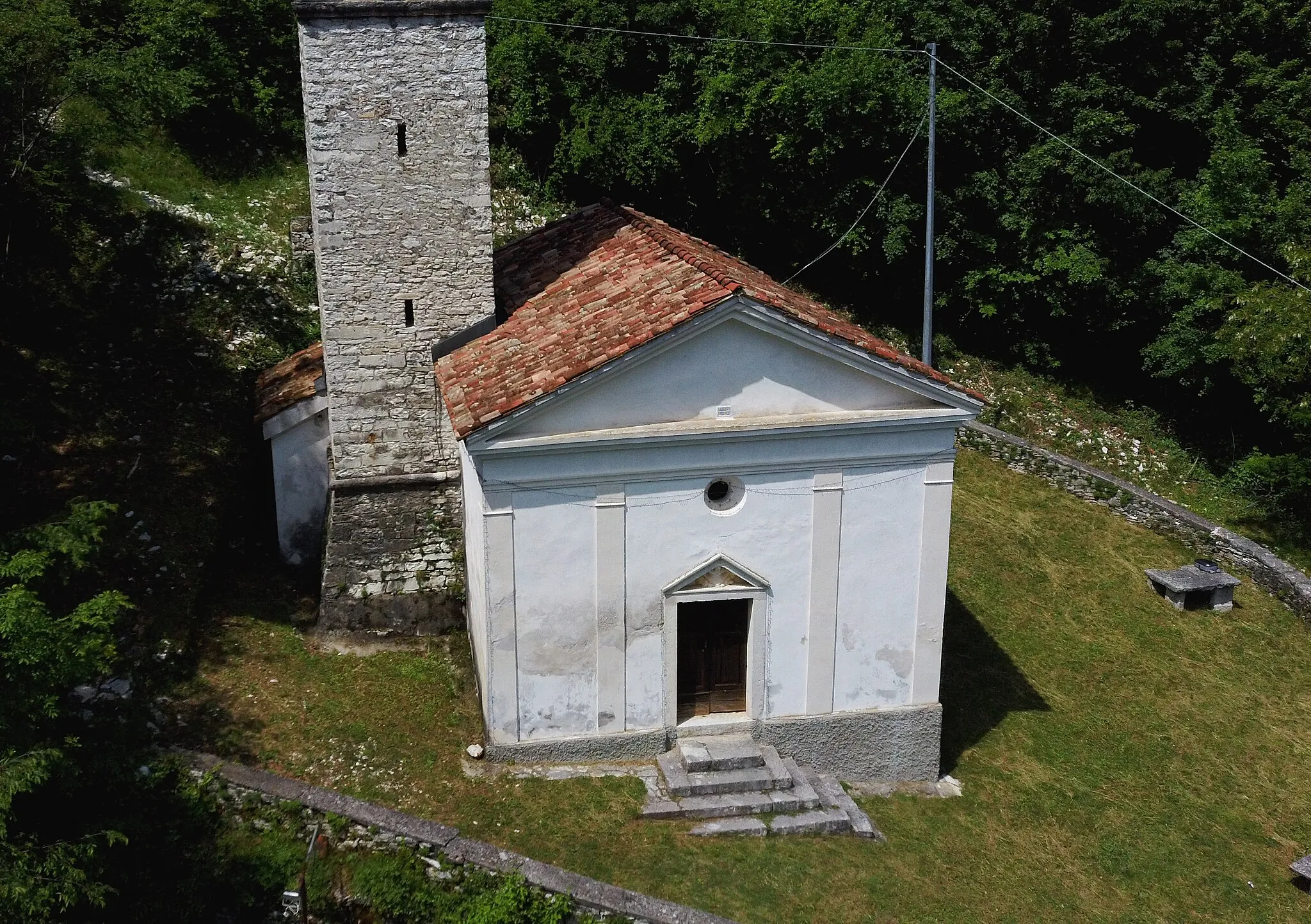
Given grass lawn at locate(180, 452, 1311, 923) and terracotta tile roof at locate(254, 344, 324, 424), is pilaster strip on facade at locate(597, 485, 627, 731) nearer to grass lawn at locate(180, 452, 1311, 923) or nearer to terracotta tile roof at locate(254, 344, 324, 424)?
grass lawn at locate(180, 452, 1311, 923)

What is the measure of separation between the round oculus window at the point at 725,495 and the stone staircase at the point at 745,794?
2308 mm

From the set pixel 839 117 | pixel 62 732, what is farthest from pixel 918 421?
pixel 839 117

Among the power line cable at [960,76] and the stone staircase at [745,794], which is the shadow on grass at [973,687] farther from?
the power line cable at [960,76]

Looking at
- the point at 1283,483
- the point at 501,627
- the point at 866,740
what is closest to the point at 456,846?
the point at 501,627

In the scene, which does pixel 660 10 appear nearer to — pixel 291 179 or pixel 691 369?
pixel 291 179

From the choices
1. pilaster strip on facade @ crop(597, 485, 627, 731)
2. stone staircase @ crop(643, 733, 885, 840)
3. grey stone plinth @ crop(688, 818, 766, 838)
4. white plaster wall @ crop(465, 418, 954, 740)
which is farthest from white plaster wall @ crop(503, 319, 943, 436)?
grey stone plinth @ crop(688, 818, 766, 838)

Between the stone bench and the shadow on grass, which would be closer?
the shadow on grass

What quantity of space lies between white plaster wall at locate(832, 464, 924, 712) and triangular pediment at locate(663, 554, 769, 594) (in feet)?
2.92

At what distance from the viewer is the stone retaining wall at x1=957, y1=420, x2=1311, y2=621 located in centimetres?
1656

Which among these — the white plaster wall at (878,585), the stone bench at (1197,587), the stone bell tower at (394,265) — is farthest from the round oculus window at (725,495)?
the stone bench at (1197,587)

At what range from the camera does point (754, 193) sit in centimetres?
2191

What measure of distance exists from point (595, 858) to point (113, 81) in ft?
40.9

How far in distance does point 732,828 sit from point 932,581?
10.1 feet

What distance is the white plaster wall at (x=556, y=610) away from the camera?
1041 cm
